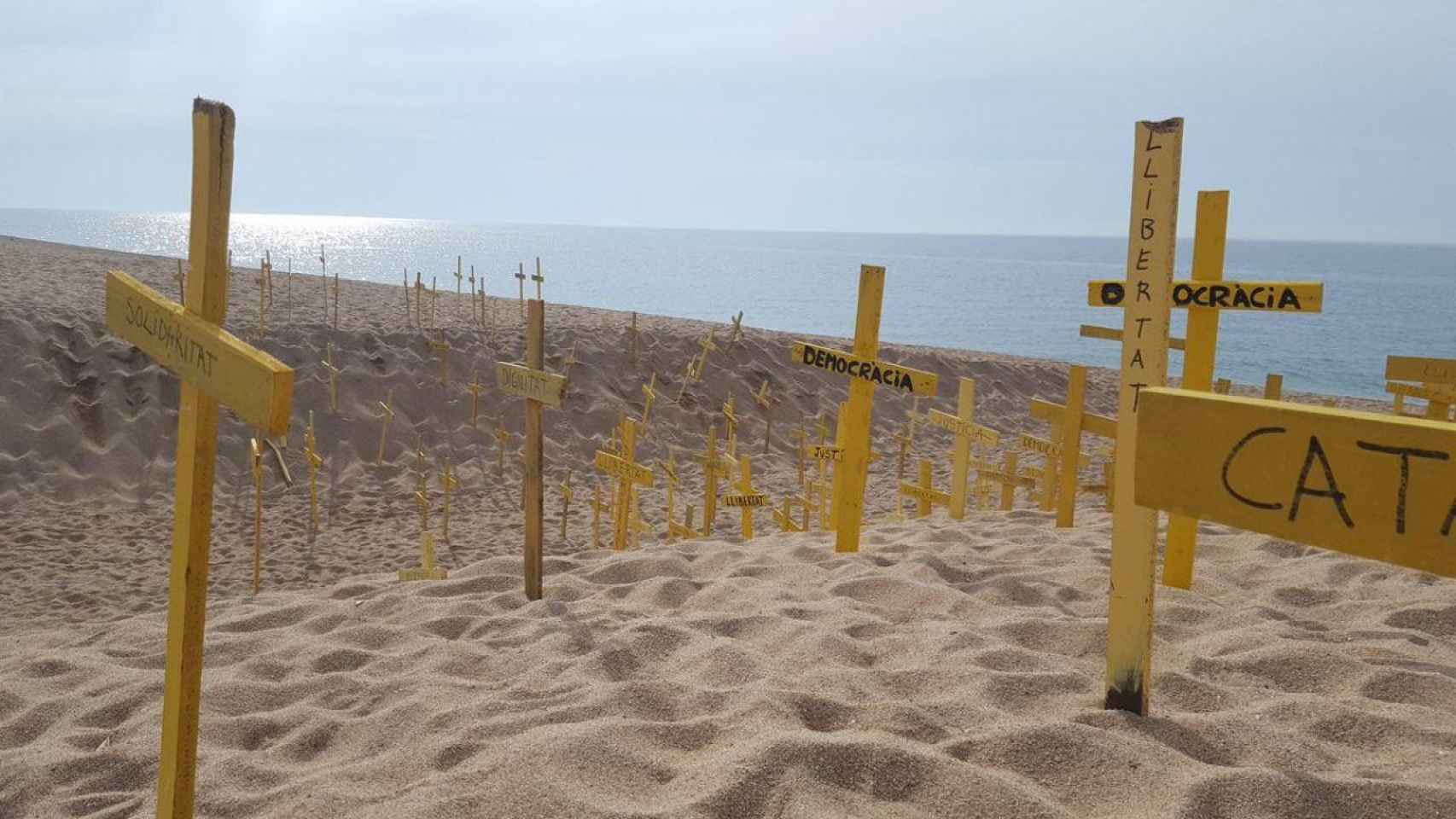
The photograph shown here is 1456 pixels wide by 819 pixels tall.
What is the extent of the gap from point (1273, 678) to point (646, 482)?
3628 mm

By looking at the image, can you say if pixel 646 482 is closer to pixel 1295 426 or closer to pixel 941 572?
pixel 941 572

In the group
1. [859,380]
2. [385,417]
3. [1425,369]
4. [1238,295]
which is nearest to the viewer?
[1238,295]

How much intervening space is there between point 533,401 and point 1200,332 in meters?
3.16

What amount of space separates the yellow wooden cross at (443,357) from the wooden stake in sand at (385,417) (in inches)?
28.4

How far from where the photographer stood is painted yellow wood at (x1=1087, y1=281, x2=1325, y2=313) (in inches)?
145

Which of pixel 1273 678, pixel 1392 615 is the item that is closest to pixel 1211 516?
pixel 1273 678

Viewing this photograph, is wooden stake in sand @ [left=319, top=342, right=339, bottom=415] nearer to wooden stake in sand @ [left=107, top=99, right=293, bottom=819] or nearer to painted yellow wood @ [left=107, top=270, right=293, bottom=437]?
painted yellow wood @ [left=107, top=270, right=293, bottom=437]

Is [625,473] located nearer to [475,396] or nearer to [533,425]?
[533,425]

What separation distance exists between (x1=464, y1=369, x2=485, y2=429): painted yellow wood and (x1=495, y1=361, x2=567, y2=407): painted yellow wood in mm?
7029

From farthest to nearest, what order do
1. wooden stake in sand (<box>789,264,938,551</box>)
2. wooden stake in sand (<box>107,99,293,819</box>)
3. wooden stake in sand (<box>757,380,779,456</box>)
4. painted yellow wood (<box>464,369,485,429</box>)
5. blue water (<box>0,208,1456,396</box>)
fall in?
blue water (<box>0,208,1456,396</box>), wooden stake in sand (<box>757,380,779,456</box>), painted yellow wood (<box>464,369,485,429</box>), wooden stake in sand (<box>789,264,938,551</box>), wooden stake in sand (<box>107,99,293,819</box>)

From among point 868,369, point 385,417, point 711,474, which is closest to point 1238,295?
point 868,369

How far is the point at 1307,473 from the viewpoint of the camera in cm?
175

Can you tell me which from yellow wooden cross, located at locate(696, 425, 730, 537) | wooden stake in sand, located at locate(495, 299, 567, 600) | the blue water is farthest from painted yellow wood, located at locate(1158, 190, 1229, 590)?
the blue water

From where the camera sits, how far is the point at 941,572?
202 inches
